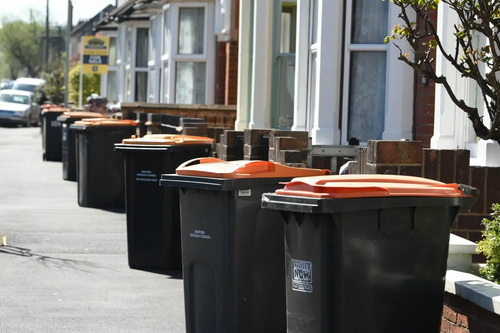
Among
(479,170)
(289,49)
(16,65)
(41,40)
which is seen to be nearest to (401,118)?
(479,170)

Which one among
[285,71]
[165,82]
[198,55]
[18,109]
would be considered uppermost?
[198,55]

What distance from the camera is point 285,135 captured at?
333 inches

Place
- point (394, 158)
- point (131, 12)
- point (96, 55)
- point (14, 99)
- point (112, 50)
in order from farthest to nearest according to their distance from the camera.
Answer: point (14, 99), point (112, 50), point (96, 55), point (131, 12), point (394, 158)

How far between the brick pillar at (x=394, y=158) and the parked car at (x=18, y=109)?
136 ft

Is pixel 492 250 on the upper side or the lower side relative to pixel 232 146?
lower

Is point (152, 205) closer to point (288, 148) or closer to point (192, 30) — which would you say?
point (288, 148)

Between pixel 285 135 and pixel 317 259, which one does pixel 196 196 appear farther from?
pixel 285 135

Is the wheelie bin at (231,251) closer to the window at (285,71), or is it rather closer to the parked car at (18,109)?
the window at (285,71)

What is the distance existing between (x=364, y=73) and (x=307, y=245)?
19.0 ft

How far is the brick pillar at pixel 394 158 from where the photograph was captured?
6.50m

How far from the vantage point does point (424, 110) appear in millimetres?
9898

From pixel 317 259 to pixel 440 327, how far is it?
2.94ft

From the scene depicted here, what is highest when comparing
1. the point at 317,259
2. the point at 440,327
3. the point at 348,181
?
the point at 348,181

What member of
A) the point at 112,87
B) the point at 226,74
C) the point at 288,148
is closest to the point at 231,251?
the point at 288,148
